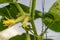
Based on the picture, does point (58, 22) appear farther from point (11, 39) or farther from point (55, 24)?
point (11, 39)

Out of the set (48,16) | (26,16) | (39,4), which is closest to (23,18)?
(26,16)

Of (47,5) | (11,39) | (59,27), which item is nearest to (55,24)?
(59,27)

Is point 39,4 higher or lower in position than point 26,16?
lower

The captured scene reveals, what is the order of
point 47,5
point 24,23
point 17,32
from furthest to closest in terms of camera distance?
point 47,5, point 17,32, point 24,23

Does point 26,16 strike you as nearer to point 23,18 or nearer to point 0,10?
point 23,18

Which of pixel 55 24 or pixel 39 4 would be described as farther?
pixel 39 4

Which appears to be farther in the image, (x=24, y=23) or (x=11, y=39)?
(x=11, y=39)

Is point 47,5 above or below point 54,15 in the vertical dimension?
below

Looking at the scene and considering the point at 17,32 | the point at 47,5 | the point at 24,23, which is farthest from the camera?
the point at 47,5
